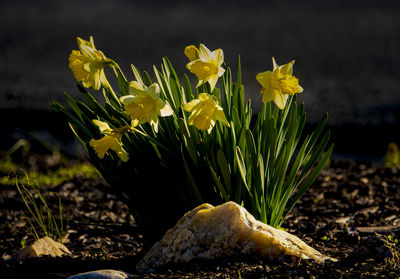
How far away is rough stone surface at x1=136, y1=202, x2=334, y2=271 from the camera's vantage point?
1.64 m

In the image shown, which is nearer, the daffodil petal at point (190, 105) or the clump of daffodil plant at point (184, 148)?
the daffodil petal at point (190, 105)

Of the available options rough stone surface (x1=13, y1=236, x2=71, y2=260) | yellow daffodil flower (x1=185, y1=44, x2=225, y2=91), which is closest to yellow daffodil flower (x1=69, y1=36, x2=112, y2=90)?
yellow daffodil flower (x1=185, y1=44, x2=225, y2=91)

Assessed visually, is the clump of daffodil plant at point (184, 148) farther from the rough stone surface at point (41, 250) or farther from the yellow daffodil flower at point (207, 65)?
the rough stone surface at point (41, 250)

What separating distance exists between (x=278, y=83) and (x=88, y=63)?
2.27 feet

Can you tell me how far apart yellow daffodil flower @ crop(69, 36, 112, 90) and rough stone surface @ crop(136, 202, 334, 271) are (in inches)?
24.5

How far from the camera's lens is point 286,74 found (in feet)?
5.31

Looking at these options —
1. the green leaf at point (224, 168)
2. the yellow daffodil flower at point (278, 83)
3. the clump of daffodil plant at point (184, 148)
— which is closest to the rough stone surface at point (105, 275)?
the clump of daffodil plant at point (184, 148)

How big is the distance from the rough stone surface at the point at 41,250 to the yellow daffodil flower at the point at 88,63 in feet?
2.80

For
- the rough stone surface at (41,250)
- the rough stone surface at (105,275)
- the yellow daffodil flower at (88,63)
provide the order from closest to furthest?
the rough stone surface at (105,275)
the yellow daffodil flower at (88,63)
the rough stone surface at (41,250)

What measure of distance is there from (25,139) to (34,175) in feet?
3.01

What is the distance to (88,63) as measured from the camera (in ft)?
5.58

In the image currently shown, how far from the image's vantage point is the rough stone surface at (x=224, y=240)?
1.64m

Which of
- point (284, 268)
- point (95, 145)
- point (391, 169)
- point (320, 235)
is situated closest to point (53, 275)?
point (95, 145)

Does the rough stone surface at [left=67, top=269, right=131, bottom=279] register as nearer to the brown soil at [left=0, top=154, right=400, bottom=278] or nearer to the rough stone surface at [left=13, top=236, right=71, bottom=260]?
the brown soil at [left=0, top=154, right=400, bottom=278]
